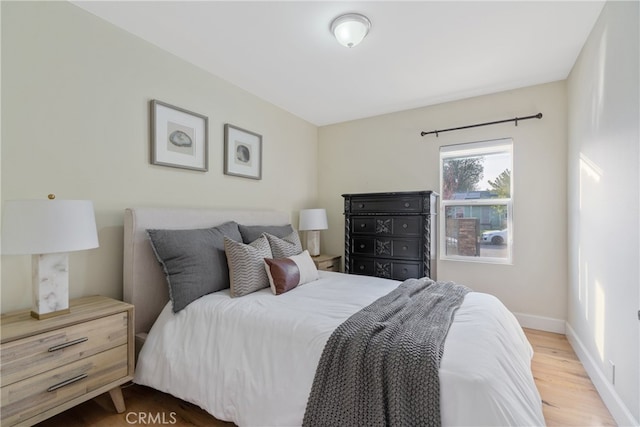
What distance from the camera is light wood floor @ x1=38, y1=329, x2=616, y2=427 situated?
1.64 metres

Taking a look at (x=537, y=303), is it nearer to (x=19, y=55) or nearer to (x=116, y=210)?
(x=116, y=210)

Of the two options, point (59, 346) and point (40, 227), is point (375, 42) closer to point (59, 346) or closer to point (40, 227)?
point (40, 227)

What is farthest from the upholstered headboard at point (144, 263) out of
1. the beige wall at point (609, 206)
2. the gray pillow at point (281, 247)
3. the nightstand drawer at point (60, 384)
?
the beige wall at point (609, 206)

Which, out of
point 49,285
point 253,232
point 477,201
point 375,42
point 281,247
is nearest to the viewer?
point 49,285

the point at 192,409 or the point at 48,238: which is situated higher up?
the point at 48,238

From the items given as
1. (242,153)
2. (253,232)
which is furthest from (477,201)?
(242,153)

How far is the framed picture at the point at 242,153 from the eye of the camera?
288 centimetres

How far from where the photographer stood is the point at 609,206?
1.80 meters

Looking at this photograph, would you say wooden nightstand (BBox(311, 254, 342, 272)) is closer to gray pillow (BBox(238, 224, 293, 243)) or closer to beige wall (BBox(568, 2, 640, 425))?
gray pillow (BBox(238, 224, 293, 243))

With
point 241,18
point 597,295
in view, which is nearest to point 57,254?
point 241,18

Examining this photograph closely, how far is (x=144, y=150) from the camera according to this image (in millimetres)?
2240

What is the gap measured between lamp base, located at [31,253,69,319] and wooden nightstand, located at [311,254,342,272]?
2226mm

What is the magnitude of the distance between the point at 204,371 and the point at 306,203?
2.69m

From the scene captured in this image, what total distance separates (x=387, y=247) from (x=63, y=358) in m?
2.63
